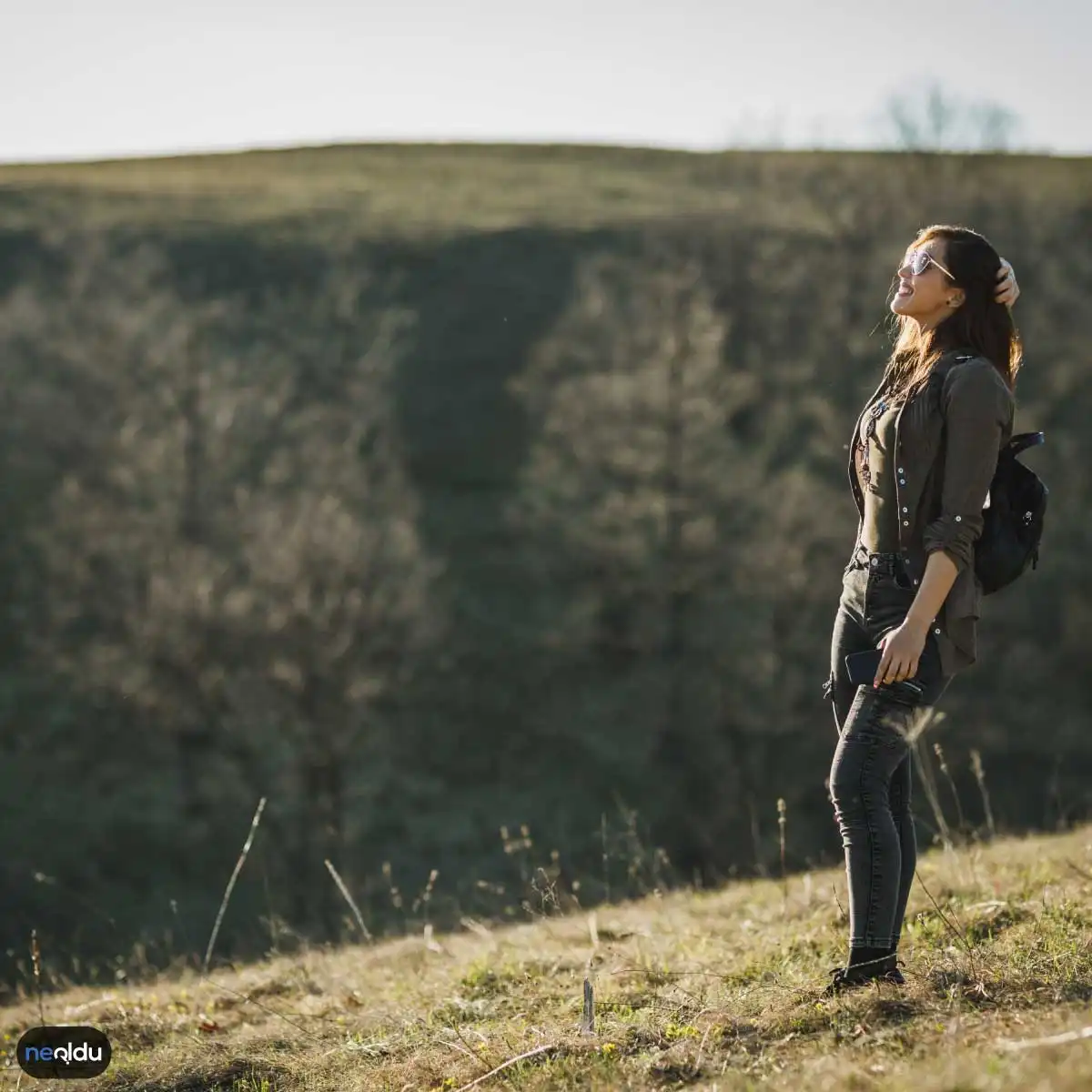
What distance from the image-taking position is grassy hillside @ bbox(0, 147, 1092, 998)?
2334cm

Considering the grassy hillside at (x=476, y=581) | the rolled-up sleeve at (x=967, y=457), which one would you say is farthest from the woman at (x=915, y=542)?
the grassy hillside at (x=476, y=581)

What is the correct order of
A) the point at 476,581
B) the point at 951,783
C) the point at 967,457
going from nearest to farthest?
the point at 967,457 < the point at 951,783 < the point at 476,581

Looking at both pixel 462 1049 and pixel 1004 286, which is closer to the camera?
pixel 1004 286

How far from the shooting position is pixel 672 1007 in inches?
165

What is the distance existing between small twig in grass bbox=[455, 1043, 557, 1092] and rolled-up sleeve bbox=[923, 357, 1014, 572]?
83.9 inches

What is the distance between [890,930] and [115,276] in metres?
29.0

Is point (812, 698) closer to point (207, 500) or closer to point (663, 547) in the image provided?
point (663, 547)

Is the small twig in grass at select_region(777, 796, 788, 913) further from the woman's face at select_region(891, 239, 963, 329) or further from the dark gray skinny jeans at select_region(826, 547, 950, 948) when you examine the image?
the woman's face at select_region(891, 239, 963, 329)

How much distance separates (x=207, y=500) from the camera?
81.7ft

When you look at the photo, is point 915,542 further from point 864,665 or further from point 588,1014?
point 588,1014

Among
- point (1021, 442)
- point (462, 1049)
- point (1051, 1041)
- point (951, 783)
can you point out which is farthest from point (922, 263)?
point (462, 1049)

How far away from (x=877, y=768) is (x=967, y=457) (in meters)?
1.06

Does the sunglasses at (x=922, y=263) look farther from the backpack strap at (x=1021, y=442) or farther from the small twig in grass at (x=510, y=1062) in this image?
the small twig in grass at (x=510, y=1062)

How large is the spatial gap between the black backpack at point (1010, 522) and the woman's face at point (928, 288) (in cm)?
51
